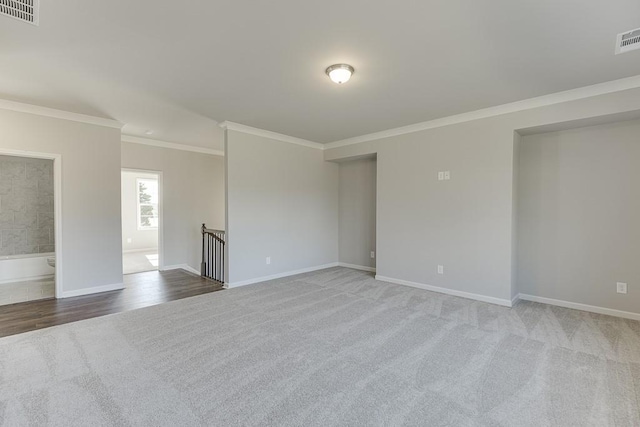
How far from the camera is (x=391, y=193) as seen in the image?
5027mm

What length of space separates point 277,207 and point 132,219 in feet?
19.6

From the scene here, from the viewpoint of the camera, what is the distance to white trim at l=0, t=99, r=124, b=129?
3.77m

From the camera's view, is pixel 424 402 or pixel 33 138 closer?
pixel 424 402

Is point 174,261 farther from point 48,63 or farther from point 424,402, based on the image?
point 424,402

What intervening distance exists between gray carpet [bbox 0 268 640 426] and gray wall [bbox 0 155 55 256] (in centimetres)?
381

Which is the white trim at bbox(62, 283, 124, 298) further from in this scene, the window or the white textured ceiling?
the window

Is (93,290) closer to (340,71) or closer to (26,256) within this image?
(26,256)

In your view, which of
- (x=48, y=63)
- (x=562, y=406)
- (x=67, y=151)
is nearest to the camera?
(x=562, y=406)

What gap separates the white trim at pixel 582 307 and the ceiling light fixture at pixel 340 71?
380cm

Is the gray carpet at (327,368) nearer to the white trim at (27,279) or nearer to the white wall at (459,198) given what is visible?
the white wall at (459,198)

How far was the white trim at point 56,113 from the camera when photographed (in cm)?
377

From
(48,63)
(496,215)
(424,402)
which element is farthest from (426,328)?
(48,63)

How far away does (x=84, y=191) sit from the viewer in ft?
14.3

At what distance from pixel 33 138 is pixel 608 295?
25.3 feet
